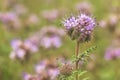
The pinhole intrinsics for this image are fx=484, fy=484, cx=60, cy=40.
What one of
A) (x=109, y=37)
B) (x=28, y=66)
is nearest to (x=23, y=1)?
(x=109, y=37)

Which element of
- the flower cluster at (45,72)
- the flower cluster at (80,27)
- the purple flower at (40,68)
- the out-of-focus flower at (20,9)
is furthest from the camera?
the out-of-focus flower at (20,9)

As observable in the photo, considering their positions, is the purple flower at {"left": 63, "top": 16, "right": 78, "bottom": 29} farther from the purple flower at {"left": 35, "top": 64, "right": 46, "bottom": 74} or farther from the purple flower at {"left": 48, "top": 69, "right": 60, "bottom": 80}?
the purple flower at {"left": 35, "top": 64, "right": 46, "bottom": 74}

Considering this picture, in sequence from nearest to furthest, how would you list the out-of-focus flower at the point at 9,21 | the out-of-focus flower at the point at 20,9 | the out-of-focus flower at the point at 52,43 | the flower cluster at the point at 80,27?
the flower cluster at the point at 80,27 → the out-of-focus flower at the point at 52,43 → the out-of-focus flower at the point at 9,21 → the out-of-focus flower at the point at 20,9

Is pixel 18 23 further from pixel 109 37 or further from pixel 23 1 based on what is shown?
pixel 23 1

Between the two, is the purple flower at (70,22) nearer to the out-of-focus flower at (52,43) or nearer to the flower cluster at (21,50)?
the flower cluster at (21,50)

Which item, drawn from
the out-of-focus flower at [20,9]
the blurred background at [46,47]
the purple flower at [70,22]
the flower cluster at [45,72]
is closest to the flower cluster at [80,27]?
the purple flower at [70,22]

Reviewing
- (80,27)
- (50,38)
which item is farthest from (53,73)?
(50,38)

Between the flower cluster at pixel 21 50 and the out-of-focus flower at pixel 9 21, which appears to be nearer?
the flower cluster at pixel 21 50
